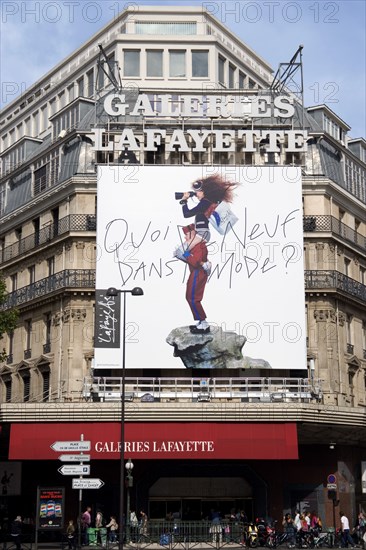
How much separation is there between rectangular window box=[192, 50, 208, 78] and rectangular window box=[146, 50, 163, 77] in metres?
2.92

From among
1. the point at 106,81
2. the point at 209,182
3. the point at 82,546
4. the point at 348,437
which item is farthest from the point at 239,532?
the point at 106,81

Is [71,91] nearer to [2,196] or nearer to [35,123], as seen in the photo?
[35,123]

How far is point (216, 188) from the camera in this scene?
56.2 metres

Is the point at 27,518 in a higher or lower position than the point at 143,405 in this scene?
lower

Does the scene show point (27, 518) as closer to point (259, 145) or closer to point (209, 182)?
point (209, 182)

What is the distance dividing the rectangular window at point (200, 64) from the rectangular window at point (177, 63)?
3.08ft

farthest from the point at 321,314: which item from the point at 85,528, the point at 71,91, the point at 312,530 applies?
the point at 71,91

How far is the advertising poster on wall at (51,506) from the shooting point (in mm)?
40281

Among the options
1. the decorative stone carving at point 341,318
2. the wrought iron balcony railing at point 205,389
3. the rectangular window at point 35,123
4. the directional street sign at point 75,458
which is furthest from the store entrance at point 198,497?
the rectangular window at point 35,123

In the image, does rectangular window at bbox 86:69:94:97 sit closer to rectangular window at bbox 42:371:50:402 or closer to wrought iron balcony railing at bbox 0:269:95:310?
wrought iron balcony railing at bbox 0:269:95:310

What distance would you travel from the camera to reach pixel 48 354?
57656mm

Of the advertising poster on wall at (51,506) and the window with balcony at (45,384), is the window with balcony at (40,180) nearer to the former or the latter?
the window with balcony at (45,384)

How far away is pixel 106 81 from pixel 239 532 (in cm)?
4587

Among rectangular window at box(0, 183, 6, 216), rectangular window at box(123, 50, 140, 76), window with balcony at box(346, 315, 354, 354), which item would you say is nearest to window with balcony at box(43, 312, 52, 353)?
rectangular window at box(0, 183, 6, 216)
